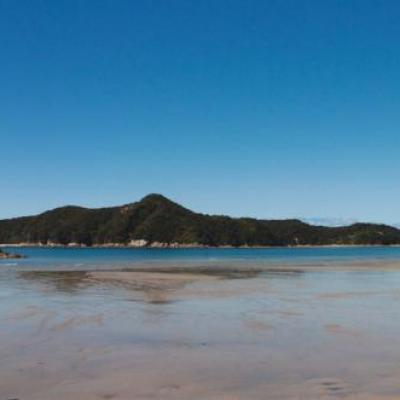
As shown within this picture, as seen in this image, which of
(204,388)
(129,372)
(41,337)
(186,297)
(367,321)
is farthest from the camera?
(186,297)

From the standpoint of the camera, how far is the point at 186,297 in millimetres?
25031

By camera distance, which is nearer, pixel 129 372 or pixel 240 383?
pixel 240 383

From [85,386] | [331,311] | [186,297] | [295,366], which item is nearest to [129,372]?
[85,386]

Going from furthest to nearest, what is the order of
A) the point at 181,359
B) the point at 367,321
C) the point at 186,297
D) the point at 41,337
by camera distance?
the point at 186,297 < the point at 367,321 < the point at 41,337 < the point at 181,359

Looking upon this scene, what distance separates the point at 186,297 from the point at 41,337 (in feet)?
36.0

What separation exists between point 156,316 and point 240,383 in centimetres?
919

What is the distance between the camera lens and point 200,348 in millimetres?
13031

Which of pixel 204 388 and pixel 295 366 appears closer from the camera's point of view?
pixel 204 388

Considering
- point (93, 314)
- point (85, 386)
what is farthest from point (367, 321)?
point (85, 386)

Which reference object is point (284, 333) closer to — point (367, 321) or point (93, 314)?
point (367, 321)

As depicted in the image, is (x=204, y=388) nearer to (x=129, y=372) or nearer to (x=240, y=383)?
(x=240, y=383)

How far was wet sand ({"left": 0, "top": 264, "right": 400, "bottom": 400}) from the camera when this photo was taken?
368 inches

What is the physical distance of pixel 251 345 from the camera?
43.7ft

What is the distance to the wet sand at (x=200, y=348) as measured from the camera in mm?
9344
